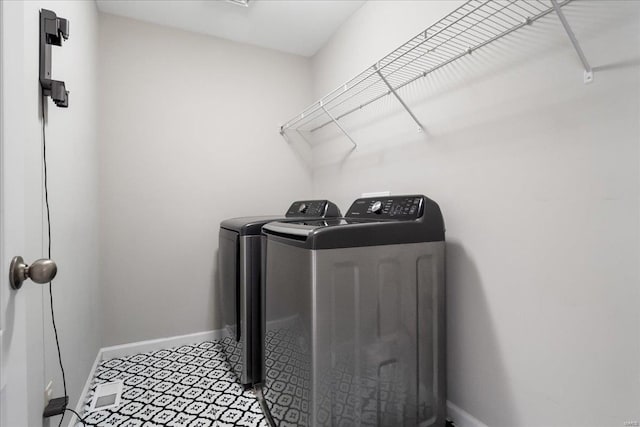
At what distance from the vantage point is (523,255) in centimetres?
126

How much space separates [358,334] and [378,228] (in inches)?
16.9

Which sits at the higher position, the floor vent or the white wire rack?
the white wire rack

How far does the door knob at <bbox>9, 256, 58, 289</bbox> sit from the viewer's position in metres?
0.62

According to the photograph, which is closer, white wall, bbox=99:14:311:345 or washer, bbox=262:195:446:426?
washer, bbox=262:195:446:426

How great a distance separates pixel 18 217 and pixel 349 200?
1.97m

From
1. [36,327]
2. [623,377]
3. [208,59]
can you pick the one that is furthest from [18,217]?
[208,59]

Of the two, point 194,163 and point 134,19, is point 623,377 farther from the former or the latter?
point 134,19

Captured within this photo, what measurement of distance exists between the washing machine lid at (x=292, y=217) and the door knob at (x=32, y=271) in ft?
3.97

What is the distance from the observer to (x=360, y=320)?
124 cm

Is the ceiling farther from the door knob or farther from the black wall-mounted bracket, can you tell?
the door knob

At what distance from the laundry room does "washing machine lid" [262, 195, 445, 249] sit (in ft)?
0.04

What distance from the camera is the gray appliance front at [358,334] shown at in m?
1.17

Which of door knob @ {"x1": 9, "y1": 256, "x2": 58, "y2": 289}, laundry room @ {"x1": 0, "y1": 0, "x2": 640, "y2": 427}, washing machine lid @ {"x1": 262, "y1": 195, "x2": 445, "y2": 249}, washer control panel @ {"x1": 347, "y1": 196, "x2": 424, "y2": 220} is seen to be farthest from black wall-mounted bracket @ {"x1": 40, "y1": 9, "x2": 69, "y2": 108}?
washer control panel @ {"x1": 347, "y1": 196, "x2": 424, "y2": 220}

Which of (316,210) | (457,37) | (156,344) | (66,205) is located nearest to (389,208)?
(316,210)
